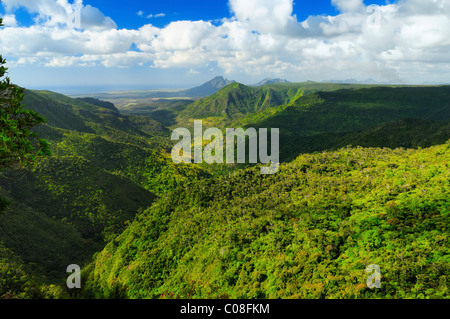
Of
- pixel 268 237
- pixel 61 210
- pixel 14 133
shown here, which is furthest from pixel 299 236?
pixel 61 210

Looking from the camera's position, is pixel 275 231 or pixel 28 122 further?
pixel 275 231

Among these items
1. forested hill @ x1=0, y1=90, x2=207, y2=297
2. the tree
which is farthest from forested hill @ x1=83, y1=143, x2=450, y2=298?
the tree

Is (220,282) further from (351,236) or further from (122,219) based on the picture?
(122,219)

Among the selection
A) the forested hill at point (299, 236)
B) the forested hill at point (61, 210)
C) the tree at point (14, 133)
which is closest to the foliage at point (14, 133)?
the tree at point (14, 133)

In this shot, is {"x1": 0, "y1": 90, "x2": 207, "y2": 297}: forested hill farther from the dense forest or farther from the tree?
the tree

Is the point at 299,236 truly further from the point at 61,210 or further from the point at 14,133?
the point at 61,210
